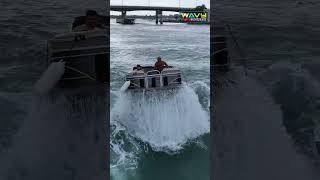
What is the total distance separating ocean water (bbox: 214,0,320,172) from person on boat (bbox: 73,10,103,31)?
1.10 meters

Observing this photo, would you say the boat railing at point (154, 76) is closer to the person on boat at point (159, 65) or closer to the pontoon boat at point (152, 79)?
the pontoon boat at point (152, 79)

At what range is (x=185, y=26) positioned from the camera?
60.6ft

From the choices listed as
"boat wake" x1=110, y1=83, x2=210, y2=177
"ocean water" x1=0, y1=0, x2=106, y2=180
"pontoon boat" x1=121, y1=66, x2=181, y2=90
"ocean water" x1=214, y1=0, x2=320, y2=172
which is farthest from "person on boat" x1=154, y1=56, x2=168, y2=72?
"ocean water" x1=0, y1=0, x2=106, y2=180

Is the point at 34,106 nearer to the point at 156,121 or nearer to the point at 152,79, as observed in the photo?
the point at 152,79

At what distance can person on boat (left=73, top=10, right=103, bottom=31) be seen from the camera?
300 cm

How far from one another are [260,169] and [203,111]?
3749 mm

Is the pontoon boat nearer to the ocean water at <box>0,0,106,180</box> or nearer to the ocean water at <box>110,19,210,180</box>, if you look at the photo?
the ocean water at <box>110,19,210,180</box>

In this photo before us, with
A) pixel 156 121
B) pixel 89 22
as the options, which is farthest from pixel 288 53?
pixel 156 121

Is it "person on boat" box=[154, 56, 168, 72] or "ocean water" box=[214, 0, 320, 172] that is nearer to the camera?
"ocean water" box=[214, 0, 320, 172]

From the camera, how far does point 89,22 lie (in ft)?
9.92

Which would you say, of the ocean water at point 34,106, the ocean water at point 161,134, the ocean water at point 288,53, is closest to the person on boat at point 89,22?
the ocean water at point 34,106

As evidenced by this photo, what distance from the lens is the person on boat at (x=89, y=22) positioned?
3.00m

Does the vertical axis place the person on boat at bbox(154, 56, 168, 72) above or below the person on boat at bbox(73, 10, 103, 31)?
below

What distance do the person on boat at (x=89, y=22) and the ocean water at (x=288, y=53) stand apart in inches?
43.4
